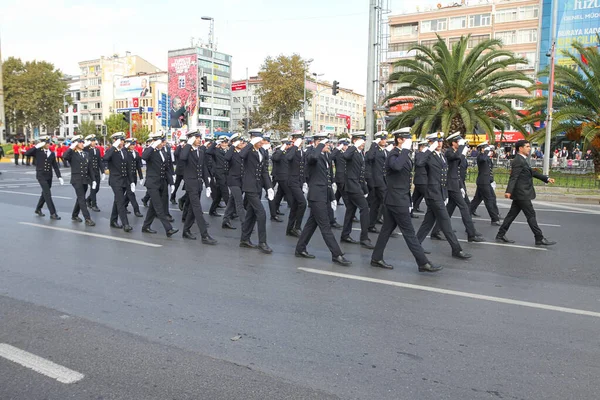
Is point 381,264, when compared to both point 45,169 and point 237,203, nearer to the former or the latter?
point 237,203

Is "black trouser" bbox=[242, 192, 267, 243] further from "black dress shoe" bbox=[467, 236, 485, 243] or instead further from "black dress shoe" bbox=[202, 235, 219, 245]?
"black dress shoe" bbox=[467, 236, 485, 243]

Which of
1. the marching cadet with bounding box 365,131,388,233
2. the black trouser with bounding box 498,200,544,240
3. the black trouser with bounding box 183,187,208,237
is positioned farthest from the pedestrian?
the black trouser with bounding box 183,187,208,237

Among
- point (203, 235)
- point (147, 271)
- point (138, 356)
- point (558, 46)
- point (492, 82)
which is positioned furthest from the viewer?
point (558, 46)

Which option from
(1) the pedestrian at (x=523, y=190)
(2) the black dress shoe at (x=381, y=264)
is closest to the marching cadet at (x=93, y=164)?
(2) the black dress shoe at (x=381, y=264)

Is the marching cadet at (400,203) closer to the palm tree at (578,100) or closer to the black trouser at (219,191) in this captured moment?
the black trouser at (219,191)

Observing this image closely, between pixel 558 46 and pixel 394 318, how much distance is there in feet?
181

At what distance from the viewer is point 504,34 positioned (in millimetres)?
56594

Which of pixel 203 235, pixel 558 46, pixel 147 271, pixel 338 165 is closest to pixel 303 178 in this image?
pixel 338 165

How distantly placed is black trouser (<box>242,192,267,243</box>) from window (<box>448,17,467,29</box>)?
56931 millimetres

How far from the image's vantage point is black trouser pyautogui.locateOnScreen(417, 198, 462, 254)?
7.79 metres

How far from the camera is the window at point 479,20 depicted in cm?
5717

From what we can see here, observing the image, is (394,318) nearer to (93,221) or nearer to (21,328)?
(21,328)

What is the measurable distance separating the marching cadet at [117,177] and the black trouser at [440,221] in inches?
213

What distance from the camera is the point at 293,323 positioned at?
486 cm
